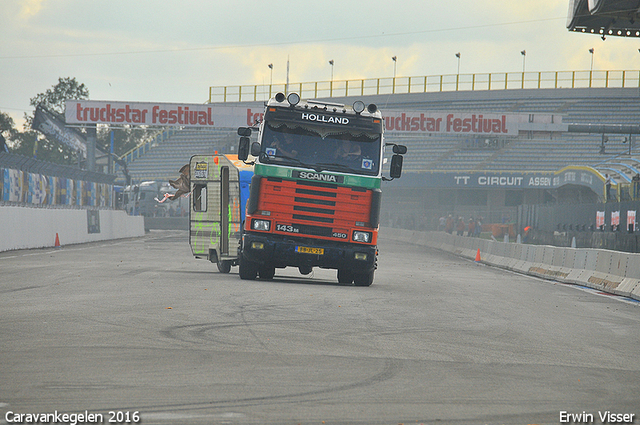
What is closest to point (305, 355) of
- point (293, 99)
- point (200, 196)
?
point (293, 99)

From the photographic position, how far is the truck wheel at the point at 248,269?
1618 centimetres

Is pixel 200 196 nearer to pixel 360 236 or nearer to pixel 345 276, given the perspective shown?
pixel 345 276

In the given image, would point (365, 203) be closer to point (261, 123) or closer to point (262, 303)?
point (261, 123)

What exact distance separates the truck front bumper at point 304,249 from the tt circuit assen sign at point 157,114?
3413 centimetres

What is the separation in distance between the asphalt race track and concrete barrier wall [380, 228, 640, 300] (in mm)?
2733

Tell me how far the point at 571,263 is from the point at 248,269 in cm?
945

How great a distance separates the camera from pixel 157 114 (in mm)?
49469

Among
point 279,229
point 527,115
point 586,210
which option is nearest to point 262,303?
point 279,229

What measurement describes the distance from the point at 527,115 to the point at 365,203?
35.7m

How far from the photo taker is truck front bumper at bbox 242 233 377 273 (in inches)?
603

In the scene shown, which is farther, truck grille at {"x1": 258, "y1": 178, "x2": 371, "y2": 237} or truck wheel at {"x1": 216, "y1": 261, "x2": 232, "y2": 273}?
truck wheel at {"x1": 216, "y1": 261, "x2": 232, "y2": 273}

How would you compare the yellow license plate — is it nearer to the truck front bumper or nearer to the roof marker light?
the truck front bumper

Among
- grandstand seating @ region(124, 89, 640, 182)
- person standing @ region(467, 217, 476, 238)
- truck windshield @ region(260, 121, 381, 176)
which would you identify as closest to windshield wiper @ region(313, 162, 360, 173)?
truck windshield @ region(260, 121, 381, 176)

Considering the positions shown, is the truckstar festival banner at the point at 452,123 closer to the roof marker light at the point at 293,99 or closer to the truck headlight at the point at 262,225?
the roof marker light at the point at 293,99
